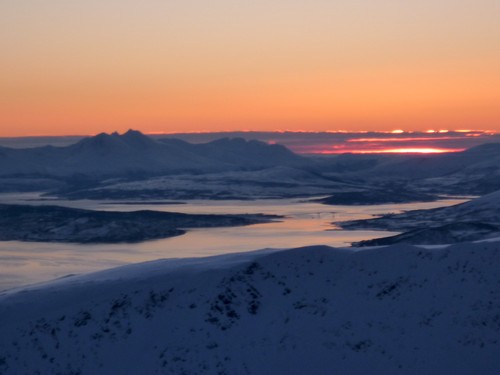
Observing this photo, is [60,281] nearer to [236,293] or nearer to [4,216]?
[236,293]

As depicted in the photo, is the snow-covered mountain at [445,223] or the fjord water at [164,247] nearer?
the fjord water at [164,247]

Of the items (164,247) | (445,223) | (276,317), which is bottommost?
(445,223)

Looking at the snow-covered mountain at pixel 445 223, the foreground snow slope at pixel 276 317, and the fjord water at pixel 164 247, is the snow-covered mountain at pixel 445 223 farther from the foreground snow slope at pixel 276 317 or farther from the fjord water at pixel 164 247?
the foreground snow slope at pixel 276 317

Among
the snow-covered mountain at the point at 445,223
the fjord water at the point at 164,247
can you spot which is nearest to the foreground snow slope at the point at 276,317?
the fjord water at the point at 164,247

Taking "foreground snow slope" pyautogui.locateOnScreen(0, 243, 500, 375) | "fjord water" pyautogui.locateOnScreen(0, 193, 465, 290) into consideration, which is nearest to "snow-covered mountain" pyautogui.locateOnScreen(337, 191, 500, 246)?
"fjord water" pyautogui.locateOnScreen(0, 193, 465, 290)

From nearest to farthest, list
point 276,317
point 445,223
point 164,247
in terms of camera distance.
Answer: point 276,317 → point 164,247 → point 445,223

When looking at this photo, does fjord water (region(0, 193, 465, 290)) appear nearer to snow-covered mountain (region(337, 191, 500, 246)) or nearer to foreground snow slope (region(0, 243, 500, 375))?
snow-covered mountain (region(337, 191, 500, 246))

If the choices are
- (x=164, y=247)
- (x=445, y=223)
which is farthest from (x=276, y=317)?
(x=445, y=223)

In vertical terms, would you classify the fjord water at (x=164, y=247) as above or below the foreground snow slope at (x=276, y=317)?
below

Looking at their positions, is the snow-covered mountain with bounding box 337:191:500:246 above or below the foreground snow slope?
below

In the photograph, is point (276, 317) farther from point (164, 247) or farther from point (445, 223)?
point (445, 223)
